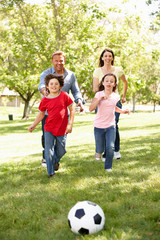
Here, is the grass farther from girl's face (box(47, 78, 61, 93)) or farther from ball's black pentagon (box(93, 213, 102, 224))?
girl's face (box(47, 78, 61, 93))

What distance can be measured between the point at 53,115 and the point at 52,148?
0.63 metres

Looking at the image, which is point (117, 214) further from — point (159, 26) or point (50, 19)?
point (50, 19)

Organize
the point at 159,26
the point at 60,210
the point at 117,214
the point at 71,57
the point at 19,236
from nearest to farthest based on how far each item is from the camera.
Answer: the point at 19,236 → the point at 117,214 → the point at 60,210 → the point at 159,26 → the point at 71,57

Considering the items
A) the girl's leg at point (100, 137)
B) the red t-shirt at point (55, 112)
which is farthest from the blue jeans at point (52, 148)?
the girl's leg at point (100, 137)

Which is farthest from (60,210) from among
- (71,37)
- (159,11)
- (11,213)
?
(71,37)

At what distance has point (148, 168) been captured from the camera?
573 cm

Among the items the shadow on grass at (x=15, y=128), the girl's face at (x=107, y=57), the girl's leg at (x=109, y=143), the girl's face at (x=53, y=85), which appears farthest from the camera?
the shadow on grass at (x=15, y=128)

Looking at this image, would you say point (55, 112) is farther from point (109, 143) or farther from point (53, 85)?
point (109, 143)

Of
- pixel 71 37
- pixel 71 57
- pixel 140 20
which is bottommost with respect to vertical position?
pixel 71 57

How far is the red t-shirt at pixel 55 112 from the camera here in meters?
5.30

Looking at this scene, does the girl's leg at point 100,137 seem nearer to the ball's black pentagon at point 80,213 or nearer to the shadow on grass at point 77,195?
the shadow on grass at point 77,195

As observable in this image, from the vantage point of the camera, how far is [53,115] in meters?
5.29

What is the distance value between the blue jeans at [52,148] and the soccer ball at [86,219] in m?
2.13

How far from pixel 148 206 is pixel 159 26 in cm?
1284
